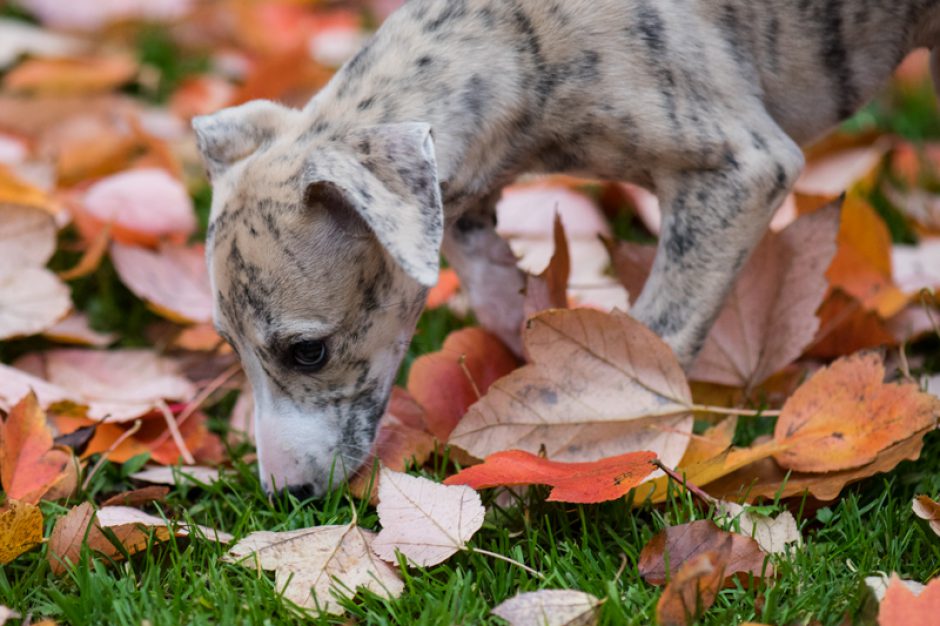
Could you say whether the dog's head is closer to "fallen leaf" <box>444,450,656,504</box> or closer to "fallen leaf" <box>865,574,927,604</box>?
"fallen leaf" <box>444,450,656,504</box>

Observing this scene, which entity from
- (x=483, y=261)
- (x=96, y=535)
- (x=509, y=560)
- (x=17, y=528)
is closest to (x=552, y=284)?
(x=483, y=261)

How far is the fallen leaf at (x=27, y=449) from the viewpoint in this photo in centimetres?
248

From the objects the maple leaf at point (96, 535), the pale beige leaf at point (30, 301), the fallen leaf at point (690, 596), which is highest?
the pale beige leaf at point (30, 301)

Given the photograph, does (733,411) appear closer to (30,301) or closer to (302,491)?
(302,491)

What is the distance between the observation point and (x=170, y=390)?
118 inches

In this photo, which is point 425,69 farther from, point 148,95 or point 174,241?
point 148,95

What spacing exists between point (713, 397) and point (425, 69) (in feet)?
3.52

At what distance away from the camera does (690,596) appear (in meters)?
1.95

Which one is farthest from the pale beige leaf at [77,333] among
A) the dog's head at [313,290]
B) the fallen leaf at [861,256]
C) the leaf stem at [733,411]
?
the fallen leaf at [861,256]

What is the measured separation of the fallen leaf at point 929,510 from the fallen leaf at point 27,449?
177 centimetres

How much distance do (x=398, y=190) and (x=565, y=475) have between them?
0.64m

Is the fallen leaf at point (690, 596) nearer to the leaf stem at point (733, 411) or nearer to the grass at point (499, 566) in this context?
the grass at point (499, 566)

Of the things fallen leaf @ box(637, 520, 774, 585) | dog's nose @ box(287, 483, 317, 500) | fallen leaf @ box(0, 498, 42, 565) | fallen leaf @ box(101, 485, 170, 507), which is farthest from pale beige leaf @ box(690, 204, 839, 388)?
fallen leaf @ box(0, 498, 42, 565)

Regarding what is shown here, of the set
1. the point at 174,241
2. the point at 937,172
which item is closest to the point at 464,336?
the point at 174,241
